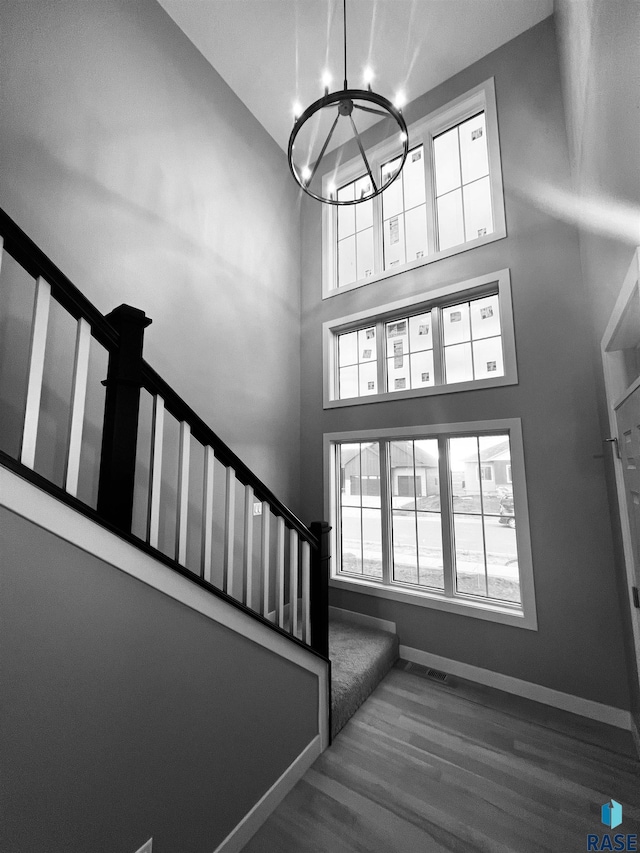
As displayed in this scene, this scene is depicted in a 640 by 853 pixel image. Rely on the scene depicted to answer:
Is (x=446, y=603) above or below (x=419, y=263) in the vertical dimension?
below

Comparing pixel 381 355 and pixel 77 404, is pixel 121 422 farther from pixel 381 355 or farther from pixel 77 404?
pixel 381 355

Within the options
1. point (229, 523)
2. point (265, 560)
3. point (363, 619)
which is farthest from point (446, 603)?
point (229, 523)

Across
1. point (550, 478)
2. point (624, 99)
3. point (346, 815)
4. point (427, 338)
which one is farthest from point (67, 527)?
point (427, 338)

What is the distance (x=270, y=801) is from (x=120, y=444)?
196cm

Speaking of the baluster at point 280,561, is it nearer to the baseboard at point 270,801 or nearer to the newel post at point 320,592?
the newel post at point 320,592

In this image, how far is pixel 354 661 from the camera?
2852 millimetres

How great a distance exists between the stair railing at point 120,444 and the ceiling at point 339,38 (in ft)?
10.3

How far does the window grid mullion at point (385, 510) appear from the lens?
142 inches

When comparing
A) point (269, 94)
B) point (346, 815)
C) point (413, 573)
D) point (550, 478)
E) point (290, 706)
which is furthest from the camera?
point (269, 94)

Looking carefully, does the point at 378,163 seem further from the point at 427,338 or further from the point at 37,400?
the point at 37,400

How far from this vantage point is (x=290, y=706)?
6.48 ft

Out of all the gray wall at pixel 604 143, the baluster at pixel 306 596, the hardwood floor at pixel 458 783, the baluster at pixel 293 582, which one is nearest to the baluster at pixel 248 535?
the baluster at pixel 293 582

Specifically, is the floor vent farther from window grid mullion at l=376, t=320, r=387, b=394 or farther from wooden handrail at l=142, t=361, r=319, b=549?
window grid mullion at l=376, t=320, r=387, b=394

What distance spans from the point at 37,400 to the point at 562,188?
3.90 metres
